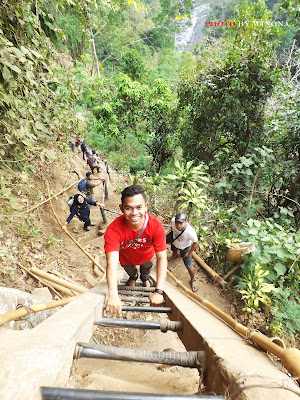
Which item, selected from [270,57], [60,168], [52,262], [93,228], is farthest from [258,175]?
[60,168]

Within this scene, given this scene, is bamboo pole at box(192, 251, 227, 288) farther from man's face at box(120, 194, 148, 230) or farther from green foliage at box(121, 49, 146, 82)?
green foliage at box(121, 49, 146, 82)

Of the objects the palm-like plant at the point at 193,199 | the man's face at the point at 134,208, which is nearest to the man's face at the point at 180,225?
the palm-like plant at the point at 193,199

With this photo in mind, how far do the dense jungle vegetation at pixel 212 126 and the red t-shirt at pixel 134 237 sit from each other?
4.26 ft

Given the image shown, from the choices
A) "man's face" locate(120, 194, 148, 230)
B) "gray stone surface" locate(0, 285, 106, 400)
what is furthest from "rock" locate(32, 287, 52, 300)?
"man's face" locate(120, 194, 148, 230)

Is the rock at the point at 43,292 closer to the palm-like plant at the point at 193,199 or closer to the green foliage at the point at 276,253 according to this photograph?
the palm-like plant at the point at 193,199

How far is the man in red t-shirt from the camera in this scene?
6.48ft

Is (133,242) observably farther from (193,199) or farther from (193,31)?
(193,31)

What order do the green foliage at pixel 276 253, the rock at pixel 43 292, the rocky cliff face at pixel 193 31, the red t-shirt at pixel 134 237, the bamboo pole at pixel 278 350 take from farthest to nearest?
1. the rocky cliff face at pixel 193 31
2. the green foliage at pixel 276 253
3. the rock at pixel 43 292
4. the red t-shirt at pixel 134 237
5. the bamboo pole at pixel 278 350

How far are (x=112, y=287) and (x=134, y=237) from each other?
0.52 m

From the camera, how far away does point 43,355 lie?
3.30ft

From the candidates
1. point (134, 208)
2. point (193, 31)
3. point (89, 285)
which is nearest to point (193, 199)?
point (89, 285)

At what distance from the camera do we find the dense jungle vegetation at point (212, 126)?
107 inches

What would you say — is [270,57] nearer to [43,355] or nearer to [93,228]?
[93,228]

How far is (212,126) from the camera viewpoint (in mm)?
6656
